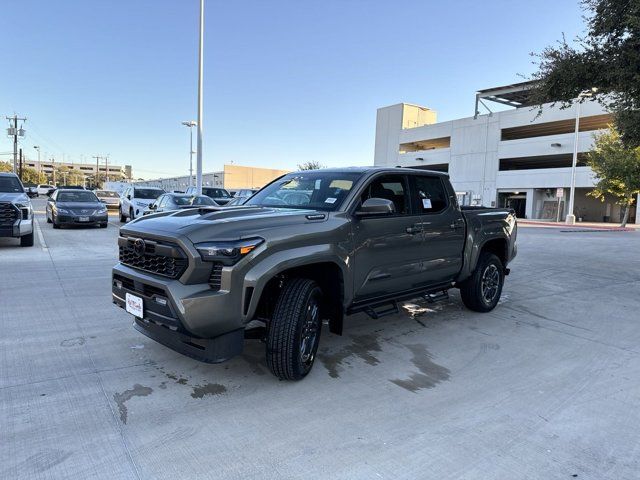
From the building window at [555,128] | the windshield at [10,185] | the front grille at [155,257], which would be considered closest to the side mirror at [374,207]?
the front grille at [155,257]

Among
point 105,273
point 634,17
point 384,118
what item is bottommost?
point 105,273

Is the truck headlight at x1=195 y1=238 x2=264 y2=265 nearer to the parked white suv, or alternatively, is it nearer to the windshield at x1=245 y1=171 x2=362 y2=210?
the windshield at x1=245 y1=171 x2=362 y2=210

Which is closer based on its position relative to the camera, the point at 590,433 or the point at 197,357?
the point at 590,433

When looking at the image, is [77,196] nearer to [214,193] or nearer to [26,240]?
[26,240]

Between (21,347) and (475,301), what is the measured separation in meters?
5.30

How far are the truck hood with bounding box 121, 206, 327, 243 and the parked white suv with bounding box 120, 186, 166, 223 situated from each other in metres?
16.1

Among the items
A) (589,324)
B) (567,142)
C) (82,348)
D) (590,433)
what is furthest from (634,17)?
(567,142)

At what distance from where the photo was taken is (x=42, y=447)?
2855mm

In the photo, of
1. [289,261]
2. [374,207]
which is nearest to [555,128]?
[374,207]

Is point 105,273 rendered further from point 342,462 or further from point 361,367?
point 342,462

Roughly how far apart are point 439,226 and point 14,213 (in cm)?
975

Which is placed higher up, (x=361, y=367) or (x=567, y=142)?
(x=567, y=142)

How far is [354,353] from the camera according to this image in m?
4.68

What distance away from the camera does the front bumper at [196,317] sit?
3.34 m
